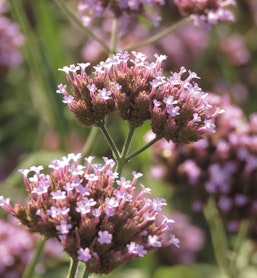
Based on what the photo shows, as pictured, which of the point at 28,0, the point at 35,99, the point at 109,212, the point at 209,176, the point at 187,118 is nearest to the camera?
the point at 109,212

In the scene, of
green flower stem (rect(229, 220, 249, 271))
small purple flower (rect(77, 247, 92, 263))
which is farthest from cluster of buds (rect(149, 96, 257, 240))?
small purple flower (rect(77, 247, 92, 263))

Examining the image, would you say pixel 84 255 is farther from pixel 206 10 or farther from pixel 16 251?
pixel 16 251

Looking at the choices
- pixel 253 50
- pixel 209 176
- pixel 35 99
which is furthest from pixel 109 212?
pixel 253 50

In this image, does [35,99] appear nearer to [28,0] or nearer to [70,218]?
[28,0]

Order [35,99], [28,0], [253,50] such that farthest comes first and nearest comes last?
[253,50]
[28,0]
[35,99]

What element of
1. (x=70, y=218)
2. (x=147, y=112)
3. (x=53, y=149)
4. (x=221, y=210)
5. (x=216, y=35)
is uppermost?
(x=216, y=35)

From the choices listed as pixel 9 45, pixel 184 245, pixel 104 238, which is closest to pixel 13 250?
pixel 184 245

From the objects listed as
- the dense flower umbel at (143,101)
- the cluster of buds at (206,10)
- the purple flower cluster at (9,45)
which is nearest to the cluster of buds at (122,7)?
the cluster of buds at (206,10)
